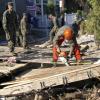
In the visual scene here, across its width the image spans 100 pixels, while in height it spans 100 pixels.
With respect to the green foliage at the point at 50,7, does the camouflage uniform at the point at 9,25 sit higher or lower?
higher

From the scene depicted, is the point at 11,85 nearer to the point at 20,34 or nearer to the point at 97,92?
the point at 97,92

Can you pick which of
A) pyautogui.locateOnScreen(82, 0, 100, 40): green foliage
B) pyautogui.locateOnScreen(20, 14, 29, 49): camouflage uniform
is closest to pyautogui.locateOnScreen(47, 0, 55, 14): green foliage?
pyautogui.locateOnScreen(20, 14, 29, 49): camouflage uniform

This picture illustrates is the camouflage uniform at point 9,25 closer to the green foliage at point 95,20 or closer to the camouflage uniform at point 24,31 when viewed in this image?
the camouflage uniform at point 24,31

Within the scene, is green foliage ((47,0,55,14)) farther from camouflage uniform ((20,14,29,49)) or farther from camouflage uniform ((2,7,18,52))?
camouflage uniform ((2,7,18,52))

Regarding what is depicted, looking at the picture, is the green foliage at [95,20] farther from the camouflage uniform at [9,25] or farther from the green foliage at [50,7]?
the green foliage at [50,7]

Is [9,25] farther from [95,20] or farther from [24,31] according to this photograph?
[95,20]

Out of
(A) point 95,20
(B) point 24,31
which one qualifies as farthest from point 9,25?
(A) point 95,20

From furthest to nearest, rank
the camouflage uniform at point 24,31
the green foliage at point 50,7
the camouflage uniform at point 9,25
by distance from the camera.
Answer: the green foliage at point 50,7 → the camouflage uniform at point 24,31 → the camouflage uniform at point 9,25

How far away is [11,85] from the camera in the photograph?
12.9 meters

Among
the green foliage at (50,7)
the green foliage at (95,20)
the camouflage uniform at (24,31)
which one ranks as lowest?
the green foliage at (50,7)

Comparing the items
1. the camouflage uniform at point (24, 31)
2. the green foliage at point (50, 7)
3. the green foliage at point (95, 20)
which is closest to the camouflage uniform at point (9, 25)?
the camouflage uniform at point (24, 31)

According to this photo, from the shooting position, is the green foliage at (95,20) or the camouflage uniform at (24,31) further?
the camouflage uniform at (24,31)

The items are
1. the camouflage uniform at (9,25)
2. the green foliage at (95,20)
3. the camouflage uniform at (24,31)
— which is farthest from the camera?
the camouflage uniform at (24,31)

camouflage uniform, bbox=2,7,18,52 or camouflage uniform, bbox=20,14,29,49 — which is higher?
camouflage uniform, bbox=2,7,18,52
